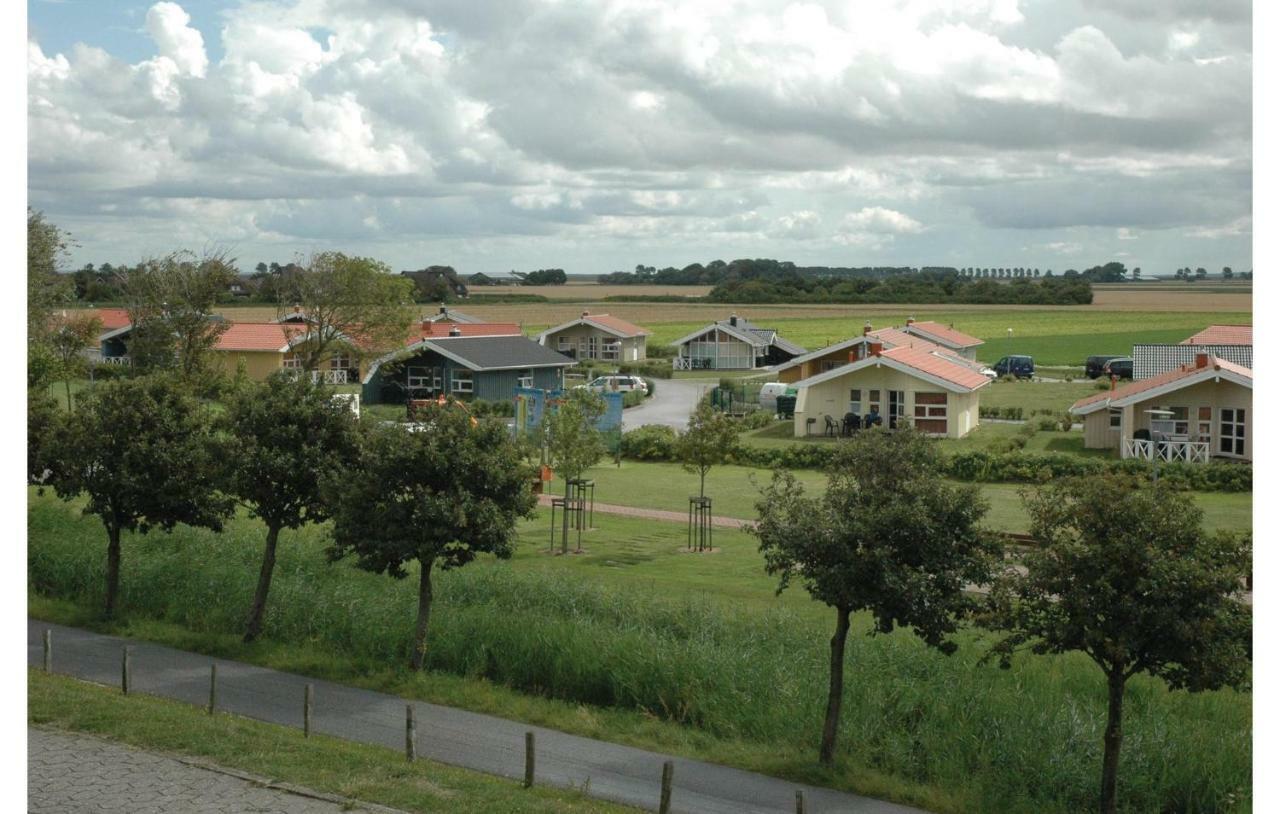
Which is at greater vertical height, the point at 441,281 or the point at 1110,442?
the point at 441,281

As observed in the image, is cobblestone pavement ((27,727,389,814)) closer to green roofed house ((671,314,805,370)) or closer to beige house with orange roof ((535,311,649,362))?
green roofed house ((671,314,805,370))

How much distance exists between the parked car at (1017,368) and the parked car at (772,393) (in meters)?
20.6

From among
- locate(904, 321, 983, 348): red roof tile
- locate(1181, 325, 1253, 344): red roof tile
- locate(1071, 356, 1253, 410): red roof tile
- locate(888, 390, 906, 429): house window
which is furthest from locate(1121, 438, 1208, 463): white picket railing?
locate(904, 321, 983, 348): red roof tile

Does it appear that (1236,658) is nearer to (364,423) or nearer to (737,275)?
(364,423)

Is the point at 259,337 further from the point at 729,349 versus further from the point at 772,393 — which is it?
the point at 729,349

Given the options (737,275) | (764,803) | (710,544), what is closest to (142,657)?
(764,803)

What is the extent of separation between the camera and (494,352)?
62.3m

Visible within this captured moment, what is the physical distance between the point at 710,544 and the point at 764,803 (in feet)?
47.9

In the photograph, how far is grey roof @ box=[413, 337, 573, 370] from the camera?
197 ft

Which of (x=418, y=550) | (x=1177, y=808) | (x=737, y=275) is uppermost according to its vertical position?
(x=737, y=275)

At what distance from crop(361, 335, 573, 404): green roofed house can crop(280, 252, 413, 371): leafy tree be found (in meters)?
1.59

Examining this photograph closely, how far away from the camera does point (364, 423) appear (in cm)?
2214

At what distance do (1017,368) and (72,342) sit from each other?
50.2m

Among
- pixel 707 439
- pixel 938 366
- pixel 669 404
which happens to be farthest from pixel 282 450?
pixel 669 404
